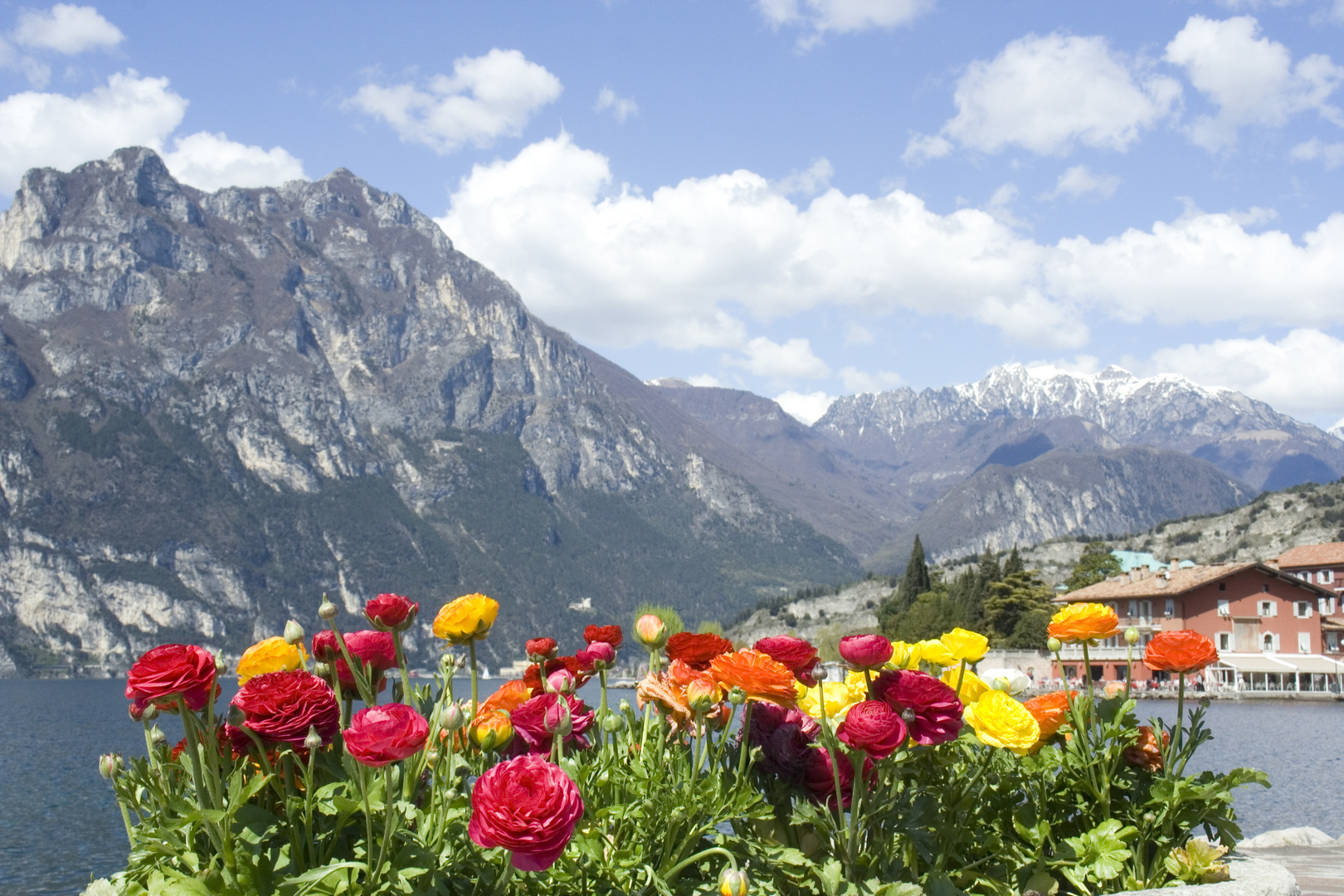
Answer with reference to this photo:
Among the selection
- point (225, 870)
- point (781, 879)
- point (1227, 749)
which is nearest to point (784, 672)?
point (781, 879)

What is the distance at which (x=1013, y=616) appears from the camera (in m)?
76.8

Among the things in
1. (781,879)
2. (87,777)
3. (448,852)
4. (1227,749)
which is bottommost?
(87,777)

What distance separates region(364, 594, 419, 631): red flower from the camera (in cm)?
364

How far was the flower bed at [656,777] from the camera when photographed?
9.61ft

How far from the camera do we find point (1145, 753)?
466 cm

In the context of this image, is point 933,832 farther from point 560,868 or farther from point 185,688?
point 185,688

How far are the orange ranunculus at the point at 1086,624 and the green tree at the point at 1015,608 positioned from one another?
71294 mm

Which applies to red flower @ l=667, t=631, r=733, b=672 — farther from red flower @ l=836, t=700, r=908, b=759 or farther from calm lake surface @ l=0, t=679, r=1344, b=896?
calm lake surface @ l=0, t=679, r=1344, b=896

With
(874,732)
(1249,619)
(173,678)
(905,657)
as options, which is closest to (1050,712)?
(905,657)

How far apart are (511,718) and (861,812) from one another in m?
1.37

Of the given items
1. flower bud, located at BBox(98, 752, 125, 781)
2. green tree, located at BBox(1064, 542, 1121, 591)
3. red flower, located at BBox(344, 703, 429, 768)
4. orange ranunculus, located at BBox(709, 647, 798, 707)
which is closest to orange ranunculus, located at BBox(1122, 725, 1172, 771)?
orange ranunculus, located at BBox(709, 647, 798, 707)

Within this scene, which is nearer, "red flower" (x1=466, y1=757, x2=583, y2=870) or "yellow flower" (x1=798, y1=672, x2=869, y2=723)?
"red flower" (x1=466, y1=757, x2=583, y2=870)

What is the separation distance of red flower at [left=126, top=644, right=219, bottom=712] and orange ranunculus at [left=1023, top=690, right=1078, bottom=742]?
343cm

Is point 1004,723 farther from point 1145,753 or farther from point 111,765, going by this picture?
point 111,765
